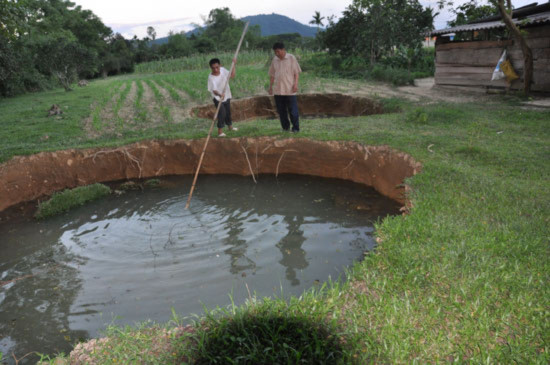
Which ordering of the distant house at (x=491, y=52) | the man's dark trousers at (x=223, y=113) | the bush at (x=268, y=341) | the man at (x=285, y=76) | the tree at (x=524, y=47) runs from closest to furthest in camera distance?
the bush at (x=268, y=341), the man at (x=285, y=76), the man's dark trousers at (x=223, y=113), the tree at (x=524, y=47), the distant house at (x=491, y=52)

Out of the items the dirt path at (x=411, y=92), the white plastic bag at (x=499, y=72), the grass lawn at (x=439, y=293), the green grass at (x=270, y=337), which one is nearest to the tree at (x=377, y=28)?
the dirt path at (x=411, y=92)

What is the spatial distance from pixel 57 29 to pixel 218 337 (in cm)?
3870

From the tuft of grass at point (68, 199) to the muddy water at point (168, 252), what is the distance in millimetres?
175

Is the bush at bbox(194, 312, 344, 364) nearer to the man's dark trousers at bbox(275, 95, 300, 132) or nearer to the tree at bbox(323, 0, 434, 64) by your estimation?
the man's dark trousers at bbox(275, 95, 300, 132)

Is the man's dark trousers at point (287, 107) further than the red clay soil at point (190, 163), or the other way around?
the man's dark trousers at point (287, 107)

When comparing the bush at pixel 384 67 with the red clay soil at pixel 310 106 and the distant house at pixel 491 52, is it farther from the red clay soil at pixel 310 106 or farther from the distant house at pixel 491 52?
the red clay soil at pixel 310 106

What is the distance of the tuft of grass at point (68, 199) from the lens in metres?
5.87

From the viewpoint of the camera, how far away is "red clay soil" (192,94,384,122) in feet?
38.5

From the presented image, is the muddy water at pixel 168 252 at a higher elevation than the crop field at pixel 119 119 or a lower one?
lower

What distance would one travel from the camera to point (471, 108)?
8.92 m

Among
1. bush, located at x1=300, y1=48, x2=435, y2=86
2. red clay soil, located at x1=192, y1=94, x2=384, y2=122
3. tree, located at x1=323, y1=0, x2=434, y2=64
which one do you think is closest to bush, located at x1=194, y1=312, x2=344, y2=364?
red clay soil, located at x1=192, y1=94, x2=384, y2=122

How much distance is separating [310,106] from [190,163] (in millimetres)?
6501

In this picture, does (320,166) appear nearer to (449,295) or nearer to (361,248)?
(361,248)

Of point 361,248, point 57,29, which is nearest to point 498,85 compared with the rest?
point 361,248
